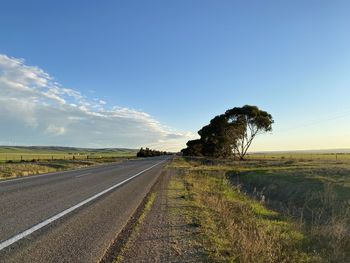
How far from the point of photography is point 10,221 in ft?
26.8

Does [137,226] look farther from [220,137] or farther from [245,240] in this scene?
[220,137]

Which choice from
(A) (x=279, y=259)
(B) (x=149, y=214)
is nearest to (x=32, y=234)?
(B) (x=149, y=214)

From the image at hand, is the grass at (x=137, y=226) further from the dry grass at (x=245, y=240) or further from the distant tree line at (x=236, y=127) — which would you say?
the distant tree line at (x=236, y=127)

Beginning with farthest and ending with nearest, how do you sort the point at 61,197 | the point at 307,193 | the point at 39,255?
the point at 307,193 → the point at 61,197 → the point at 39,255

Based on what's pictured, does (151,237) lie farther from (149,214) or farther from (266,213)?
(266,213)

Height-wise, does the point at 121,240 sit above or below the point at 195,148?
below

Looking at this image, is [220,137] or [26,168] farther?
[220,137]

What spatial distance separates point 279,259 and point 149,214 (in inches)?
164

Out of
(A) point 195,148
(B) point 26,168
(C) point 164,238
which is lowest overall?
(C) point 164,238

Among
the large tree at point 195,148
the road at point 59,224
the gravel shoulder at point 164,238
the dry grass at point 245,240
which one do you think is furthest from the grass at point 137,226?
the large tree at point 195,148

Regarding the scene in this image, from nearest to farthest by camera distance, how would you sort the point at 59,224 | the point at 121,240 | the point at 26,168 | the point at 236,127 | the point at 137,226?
the point at 121,240 → the point at 59,224 → the point at 137,226 → the point at 26,168 → the point at 236,127

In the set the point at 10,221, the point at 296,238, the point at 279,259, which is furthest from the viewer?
the point at 296,238

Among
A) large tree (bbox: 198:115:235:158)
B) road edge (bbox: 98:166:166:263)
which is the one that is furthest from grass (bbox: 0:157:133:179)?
large tree (bbox: 198:115:235:158)

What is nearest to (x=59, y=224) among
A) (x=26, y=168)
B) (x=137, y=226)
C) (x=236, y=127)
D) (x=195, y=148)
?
(x=137, y=226)
